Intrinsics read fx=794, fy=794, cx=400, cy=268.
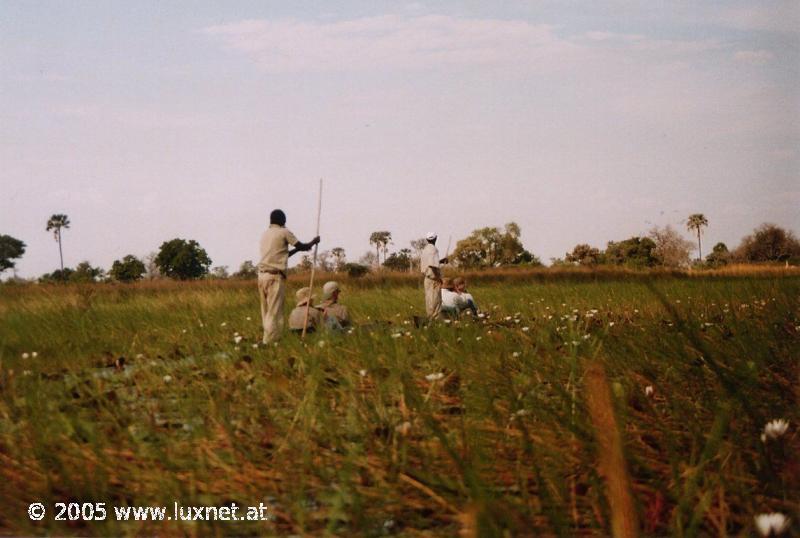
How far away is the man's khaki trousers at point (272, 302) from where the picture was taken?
29.3 feet

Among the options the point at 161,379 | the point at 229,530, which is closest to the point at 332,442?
the point at 229,530

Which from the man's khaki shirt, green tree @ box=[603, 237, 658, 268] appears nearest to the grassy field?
the man's khaki shirt

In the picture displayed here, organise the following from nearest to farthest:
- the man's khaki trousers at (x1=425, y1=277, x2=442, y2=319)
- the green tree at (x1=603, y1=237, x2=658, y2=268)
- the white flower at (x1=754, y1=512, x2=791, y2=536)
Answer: the white flower at (x1=754, y1=512, x2=791, y2=536), the man's khaki trousers at (x1=425, y1=277, x2=442, y2=319), the green tree at (x1=603, y1=237, x2=658, y2=268)

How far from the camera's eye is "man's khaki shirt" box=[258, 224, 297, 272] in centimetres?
912

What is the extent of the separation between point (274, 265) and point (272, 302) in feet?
1.52

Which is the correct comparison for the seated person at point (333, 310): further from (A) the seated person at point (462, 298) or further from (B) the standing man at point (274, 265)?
(A) the seated person at point (462, 298)

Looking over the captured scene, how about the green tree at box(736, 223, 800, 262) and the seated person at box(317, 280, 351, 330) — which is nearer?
the seated person at box(317, 280, 351, 330)

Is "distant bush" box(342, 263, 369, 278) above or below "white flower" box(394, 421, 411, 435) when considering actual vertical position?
above

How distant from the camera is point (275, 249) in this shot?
9.17 meters

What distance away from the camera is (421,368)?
4.88 meters

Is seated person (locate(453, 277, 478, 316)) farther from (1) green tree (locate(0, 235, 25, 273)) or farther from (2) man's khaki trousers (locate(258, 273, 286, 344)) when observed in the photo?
(1) green tree (locate(0, 235, 25, 273))

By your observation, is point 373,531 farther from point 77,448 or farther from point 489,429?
point 77,448

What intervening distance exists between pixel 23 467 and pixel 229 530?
968 millimetres

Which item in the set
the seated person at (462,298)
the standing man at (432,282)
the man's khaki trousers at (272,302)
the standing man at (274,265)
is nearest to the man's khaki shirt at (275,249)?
the standing man at (274,265)
